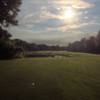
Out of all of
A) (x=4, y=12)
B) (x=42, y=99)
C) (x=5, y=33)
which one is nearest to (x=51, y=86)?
(x=42, y=99)

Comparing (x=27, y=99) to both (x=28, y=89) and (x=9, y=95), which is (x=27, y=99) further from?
(x=28, y=89)

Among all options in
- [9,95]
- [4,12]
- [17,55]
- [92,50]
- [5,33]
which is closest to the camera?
[9,95]

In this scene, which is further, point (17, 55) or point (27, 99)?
point (17, 55)

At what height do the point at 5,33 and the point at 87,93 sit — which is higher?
the point at 5,33

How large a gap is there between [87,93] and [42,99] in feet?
6.85

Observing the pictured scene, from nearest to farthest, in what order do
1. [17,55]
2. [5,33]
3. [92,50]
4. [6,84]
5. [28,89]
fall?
[28,89], [6,84], [5,33], [17,55], [92,50]

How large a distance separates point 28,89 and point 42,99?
194 cm

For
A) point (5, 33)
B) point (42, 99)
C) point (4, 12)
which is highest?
point (4, 12)

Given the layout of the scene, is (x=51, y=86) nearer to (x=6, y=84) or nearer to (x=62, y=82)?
(x=62, y=82)

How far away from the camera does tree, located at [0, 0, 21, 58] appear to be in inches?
1216

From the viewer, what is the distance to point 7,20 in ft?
106

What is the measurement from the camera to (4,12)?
1232 inches

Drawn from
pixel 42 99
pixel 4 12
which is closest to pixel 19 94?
pixel 42 99

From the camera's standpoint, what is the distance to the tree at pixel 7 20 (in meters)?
30.9
